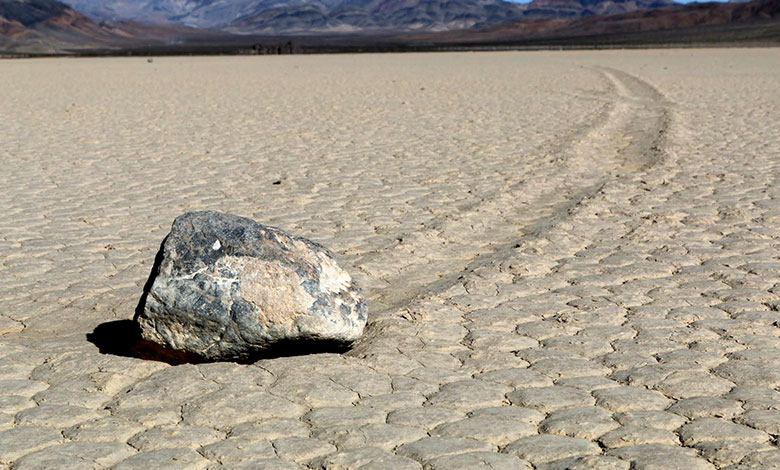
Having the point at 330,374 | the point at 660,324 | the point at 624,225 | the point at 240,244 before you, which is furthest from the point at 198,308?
the point at 624,225

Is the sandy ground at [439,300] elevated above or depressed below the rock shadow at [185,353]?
below

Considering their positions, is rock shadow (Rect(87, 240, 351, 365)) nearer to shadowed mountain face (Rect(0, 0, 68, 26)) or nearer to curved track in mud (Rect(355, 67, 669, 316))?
curved track in mud (Rect(355, 67, 669, 316))

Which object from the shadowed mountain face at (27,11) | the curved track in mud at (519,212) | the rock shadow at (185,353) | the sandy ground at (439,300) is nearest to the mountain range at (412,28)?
the shadowed mountain face at (27,11)

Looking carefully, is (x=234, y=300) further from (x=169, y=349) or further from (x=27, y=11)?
(x=27, y=11)

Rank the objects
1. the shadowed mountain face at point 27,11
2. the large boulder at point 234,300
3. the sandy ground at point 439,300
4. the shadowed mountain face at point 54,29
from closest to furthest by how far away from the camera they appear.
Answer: the sandy ground at point 439,300 → the large boulder at point 234,300 → the shadowed mountain face at point 54,29 → the shadowed mountain face at point 27,11

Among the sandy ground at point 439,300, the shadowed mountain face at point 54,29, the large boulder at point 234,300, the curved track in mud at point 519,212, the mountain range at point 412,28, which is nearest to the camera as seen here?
the sandy ground at point 439,300

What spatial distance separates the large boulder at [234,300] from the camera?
3250 mm

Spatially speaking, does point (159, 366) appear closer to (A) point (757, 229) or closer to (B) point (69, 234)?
(B) point (69, 234)

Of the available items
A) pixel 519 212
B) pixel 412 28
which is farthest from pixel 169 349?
pixel 412 28

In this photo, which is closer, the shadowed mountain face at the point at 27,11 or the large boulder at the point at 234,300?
the large boulder at the point at 234,300

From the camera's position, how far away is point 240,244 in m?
3.34

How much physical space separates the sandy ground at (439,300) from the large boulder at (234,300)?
0.09 m

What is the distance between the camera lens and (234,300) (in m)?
3.25

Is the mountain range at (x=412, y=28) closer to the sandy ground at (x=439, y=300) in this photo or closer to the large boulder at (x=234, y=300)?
the sandy ground at (x=439, y=300)
